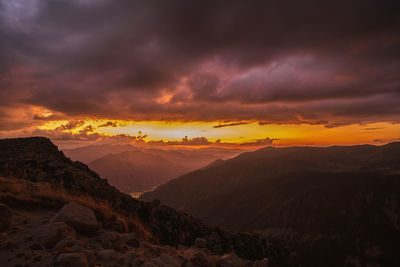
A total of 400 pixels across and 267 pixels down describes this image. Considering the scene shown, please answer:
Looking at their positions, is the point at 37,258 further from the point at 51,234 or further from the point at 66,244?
the point at 51,234

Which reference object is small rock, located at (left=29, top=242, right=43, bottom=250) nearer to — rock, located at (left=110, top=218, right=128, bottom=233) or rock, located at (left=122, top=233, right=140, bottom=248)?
rock, located at (left=122, top=233, right=140, bottom=248)

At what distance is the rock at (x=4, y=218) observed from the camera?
711 cm

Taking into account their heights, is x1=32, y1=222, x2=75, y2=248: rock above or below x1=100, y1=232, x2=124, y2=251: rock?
above

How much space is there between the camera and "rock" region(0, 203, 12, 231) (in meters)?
7.11

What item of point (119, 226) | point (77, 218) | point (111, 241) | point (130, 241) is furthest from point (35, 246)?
point (119, 226)

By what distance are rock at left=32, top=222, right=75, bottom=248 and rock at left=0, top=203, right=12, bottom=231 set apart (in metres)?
0.92

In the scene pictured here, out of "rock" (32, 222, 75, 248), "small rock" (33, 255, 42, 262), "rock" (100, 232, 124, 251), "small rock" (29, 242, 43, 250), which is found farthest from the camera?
"rock" (100, 232, 124, 251)

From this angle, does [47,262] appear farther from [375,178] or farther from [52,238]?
[375,178]

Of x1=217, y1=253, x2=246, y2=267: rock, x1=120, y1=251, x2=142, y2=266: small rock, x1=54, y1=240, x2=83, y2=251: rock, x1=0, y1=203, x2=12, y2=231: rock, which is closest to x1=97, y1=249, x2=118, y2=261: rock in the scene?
x1=120, y1=251, x2=142, y2=266: small rock

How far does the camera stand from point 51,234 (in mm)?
6965

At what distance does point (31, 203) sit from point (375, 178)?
247174 millimetres

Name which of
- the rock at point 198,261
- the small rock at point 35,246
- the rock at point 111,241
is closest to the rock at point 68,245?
the small rock at point 35,246

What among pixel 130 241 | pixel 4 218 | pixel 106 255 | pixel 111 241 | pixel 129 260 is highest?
pixel 4 218

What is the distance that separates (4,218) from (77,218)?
225cm
